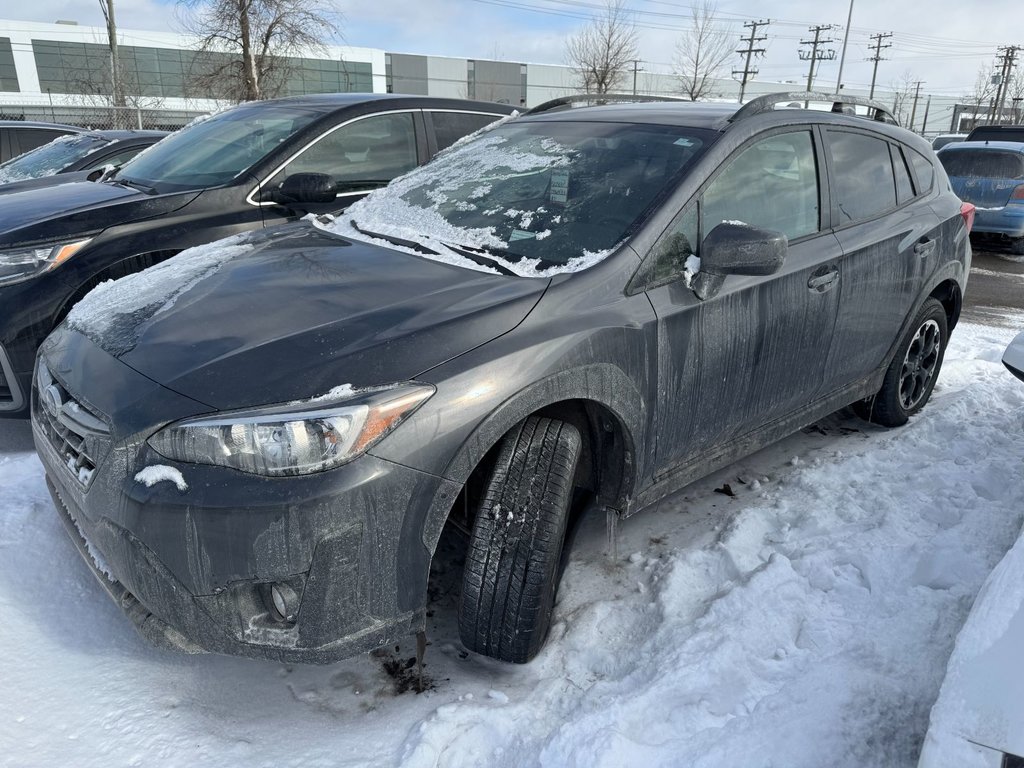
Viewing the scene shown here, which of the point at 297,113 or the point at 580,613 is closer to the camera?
the point at 580,613

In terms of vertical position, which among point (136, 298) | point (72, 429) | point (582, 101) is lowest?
point (72, 429)

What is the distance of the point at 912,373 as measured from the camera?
4.25m

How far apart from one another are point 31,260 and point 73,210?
16.8 inches

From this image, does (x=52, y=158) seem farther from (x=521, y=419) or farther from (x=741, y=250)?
(x=741, y=250)

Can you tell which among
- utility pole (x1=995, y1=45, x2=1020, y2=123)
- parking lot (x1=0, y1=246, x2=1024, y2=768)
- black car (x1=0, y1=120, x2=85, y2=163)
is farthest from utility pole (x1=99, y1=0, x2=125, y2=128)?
utility pole (x1=995, y1=45, x2=1020, y2=123)

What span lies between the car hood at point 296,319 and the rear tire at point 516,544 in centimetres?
41

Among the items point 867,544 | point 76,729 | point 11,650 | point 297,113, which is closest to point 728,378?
point 867,544

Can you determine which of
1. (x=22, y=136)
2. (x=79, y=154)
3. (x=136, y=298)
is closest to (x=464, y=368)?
(x=136, y=298)

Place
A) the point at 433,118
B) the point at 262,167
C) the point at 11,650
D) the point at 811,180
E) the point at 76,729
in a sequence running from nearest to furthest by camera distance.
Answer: the point at 76,729
the point at 11,650
the point at 811,180
the point at 262,167
the point at 433,118

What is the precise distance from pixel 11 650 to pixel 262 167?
3012 mm

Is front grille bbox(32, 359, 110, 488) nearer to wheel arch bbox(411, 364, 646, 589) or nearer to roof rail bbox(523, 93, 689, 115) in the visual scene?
wheel arch bbox(411, 364, 646, 589)

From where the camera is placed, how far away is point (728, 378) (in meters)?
2.88

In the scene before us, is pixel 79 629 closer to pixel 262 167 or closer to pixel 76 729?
pixel 76 729

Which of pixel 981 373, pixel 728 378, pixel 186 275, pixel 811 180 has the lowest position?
pixel 981 373
